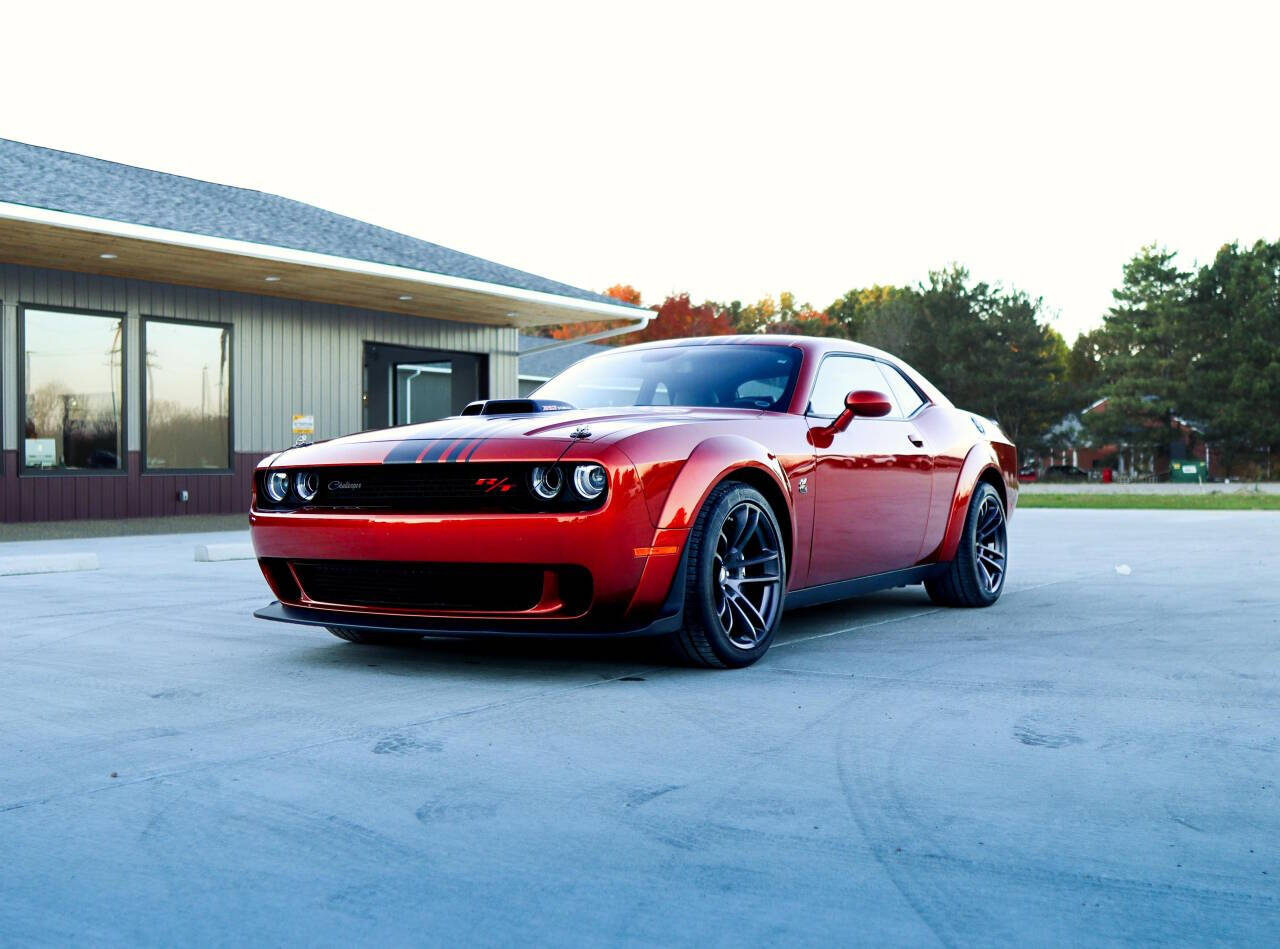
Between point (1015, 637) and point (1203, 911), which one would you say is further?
point (1015, 637)

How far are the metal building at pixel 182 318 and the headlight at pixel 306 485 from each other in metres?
8.73

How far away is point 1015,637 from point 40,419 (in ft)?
43.2

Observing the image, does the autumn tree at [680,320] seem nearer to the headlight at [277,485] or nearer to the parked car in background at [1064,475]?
the parked car in background at [1064,475]

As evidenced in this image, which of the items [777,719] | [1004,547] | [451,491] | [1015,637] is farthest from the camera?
[1004,547]

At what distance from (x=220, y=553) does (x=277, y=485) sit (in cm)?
592

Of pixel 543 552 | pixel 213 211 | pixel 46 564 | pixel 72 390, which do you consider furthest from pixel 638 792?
pixel 213 211

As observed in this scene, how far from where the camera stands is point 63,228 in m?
12.9

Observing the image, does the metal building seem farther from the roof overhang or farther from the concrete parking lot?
the concrete parking lot

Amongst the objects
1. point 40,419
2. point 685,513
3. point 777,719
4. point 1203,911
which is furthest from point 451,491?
point 40,419

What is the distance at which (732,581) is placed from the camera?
4.92 metres

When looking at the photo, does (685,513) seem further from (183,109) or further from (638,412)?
(183,109)

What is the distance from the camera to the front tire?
4.75m

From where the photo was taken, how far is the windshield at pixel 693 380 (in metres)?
5.70

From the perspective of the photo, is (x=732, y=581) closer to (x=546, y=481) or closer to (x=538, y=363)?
(x=546, y=481)
